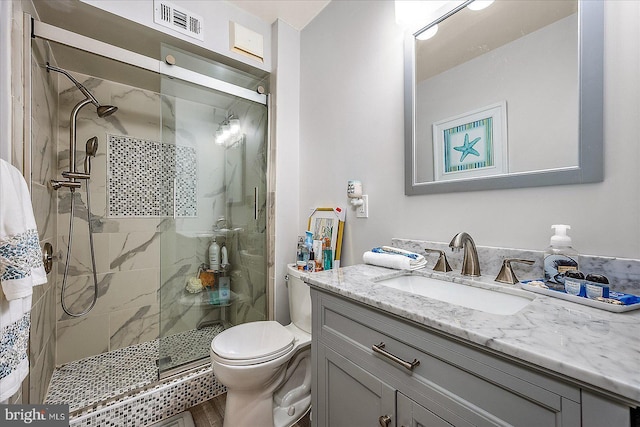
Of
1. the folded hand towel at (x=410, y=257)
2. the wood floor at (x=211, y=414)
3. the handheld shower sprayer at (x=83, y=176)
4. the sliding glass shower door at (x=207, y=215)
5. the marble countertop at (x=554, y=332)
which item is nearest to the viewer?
the marble countertop at (x=554, y=332)

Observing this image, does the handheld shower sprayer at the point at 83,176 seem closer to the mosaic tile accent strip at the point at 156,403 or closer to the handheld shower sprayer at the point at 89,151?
the handheld shower sprayer at the point at 89,151

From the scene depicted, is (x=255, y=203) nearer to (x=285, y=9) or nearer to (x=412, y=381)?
(x=285, y=9)

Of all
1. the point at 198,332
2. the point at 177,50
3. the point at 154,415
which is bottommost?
the point at 154,415

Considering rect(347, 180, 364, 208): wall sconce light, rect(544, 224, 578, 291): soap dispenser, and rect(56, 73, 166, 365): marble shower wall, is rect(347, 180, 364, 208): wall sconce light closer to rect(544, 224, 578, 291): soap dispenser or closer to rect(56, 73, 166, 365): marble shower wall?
rect(544, 224, 578, 291): soap dispenser

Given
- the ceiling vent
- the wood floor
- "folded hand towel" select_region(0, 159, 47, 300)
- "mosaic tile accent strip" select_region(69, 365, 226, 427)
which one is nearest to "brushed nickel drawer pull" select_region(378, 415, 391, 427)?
the wood floor

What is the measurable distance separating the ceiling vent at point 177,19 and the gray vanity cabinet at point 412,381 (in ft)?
5.97

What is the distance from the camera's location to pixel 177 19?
1.66 metres

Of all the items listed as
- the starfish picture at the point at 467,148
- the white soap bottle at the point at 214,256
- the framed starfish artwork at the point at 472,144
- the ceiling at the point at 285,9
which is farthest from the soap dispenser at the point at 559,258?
the ceiling at the point at 285,9

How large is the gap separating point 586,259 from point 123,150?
2.84 meters

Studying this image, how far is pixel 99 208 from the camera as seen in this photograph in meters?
2.07

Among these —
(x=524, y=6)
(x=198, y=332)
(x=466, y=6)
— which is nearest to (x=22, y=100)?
(x=198, y=332)

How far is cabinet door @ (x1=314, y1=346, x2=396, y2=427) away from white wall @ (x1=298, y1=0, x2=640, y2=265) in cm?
68

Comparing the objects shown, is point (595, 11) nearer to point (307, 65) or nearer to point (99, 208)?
point (307, 65)

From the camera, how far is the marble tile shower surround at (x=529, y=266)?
29.2 inches
